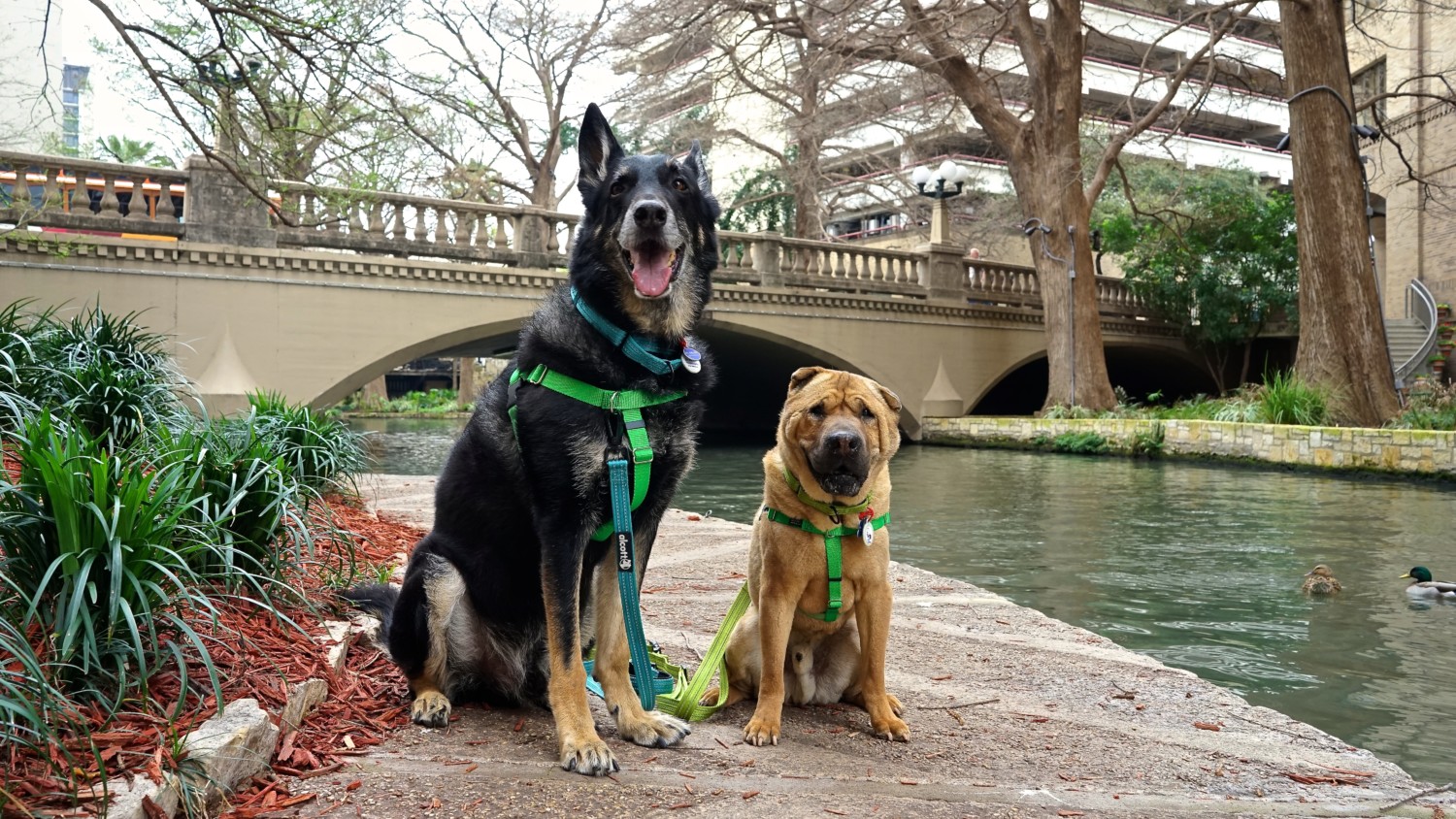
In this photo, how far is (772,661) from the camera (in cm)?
345

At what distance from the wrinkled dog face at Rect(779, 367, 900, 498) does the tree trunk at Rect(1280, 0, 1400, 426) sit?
Result: 15.7 m

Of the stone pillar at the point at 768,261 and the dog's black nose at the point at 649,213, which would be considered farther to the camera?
the stone pillar at the point at 768,261

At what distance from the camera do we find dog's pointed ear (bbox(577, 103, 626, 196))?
10.9 ft

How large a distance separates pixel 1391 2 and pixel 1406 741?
3592cm

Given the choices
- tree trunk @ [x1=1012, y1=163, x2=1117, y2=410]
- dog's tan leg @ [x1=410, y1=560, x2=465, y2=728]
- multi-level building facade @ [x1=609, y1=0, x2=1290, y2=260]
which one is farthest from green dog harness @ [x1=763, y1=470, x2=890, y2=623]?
tree trunk @ [x1=1012, y1=163, x2=1117, y2=410]

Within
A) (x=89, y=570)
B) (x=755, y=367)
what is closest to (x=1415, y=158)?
(x=755, y=367)

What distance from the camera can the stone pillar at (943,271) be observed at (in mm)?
25641

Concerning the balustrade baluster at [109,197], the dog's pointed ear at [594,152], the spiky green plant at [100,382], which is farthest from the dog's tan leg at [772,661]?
the balustrade baluster at [109,197]

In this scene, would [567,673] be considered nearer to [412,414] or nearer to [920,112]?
[920,112]

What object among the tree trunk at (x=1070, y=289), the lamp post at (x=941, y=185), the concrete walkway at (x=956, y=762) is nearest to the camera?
the concrete walkway at (x=956, y=762)

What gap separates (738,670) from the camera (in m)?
3.83

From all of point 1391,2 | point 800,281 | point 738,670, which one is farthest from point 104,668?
point 1391,2

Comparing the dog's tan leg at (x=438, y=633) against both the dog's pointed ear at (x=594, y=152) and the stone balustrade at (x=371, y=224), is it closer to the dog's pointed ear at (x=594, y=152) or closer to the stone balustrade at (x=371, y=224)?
the dog's pointed ear at (x=594, y=152)

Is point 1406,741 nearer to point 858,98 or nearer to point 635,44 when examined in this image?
point 635,44
